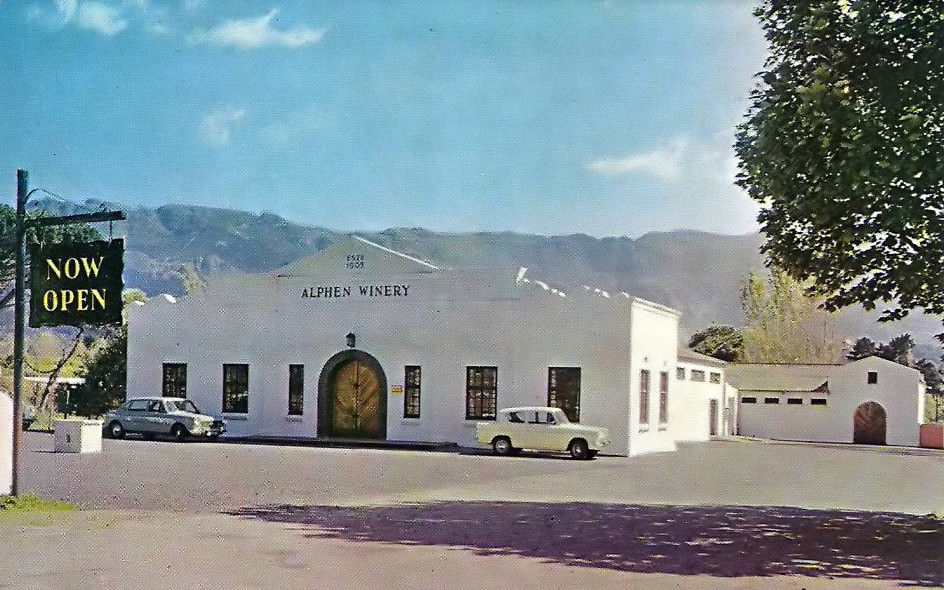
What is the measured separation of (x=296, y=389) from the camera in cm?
3262

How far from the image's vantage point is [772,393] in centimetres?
4991

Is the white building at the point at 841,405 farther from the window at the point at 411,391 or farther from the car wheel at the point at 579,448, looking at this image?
the car wheel at the point at 579,448

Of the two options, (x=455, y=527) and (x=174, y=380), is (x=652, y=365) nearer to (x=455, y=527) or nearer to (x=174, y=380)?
(x=174, y=380)

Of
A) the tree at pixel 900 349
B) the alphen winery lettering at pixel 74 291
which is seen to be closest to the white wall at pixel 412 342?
the alphen winery lettering at pixel 74 291

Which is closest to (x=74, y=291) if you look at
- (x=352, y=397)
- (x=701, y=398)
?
(x=352, y=397)

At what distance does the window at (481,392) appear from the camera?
30.2 meters

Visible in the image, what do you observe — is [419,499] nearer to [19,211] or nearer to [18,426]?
[18,426]

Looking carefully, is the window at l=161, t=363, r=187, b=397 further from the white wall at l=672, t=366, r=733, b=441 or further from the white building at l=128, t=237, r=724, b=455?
the white wall at l=672, t=366, r=733, b=441

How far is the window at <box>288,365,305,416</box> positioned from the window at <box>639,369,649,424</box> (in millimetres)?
10234

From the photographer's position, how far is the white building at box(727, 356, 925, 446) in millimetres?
47281

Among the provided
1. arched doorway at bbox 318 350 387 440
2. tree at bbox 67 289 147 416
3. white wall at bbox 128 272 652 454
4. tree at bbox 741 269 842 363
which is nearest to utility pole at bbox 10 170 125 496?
white wall at bbox 128 272 652 454

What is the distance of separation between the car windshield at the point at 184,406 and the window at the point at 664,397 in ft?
45.6

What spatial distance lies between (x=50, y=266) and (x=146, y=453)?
11.5 m

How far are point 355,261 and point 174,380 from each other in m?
7.42
